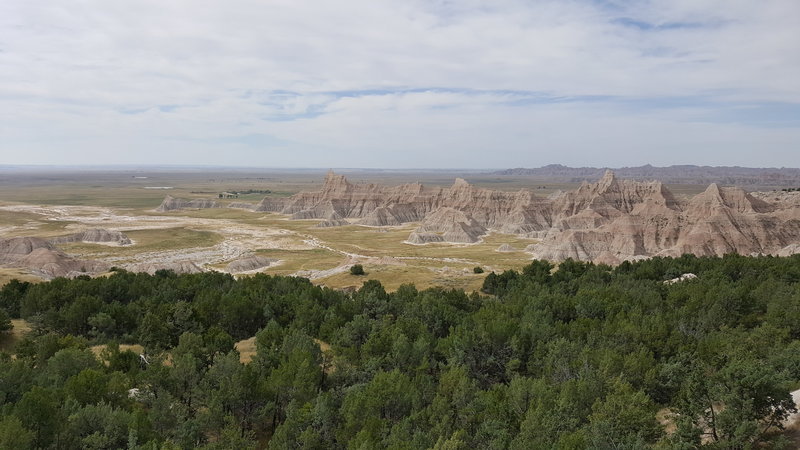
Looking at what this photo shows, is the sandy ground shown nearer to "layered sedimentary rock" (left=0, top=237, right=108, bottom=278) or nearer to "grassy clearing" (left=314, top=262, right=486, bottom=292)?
"grassy clearing" (left=314, top=262, right=486, bottom=292)

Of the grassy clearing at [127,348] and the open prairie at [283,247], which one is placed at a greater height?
the grassy clearing at [127,348]

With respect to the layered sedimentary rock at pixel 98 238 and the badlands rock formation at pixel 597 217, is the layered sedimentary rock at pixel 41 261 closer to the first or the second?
the layered sedimentary rock at pixel 98 238

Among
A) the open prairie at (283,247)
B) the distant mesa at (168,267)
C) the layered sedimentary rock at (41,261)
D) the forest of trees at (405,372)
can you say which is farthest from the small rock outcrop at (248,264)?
the forest of trees at (405,372)

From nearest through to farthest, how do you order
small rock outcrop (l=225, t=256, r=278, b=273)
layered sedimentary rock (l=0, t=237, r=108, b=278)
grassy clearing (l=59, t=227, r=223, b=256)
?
layered sedimentary rock (l=0, t=237, r=108, b=278) → small rock outcrop (l=225, t=256, r=278, b=273) → grassy clearing (l=59, t=227, r=223, b=256)

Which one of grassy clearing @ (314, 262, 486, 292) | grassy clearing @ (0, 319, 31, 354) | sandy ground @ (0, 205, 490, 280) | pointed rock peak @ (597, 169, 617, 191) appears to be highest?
pointed rock peak @ (597, 169, 617, 191)

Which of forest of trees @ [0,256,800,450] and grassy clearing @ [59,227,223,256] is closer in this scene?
forest of trees @ [0,256,800,450]

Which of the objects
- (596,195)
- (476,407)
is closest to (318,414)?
(476,407)

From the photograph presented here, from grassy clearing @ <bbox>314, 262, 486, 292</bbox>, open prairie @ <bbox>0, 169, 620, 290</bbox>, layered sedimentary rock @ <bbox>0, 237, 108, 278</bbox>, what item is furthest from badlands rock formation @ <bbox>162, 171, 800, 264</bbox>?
layered sedimentary rock @ <bbox>0, 237, 108, 278</bbox>
